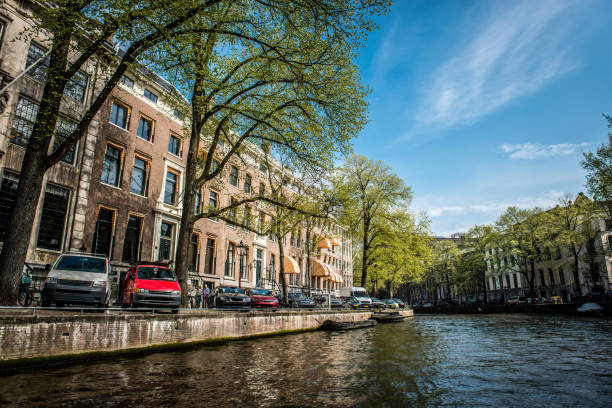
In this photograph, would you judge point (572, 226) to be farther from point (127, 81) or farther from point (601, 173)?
point (127, 81)

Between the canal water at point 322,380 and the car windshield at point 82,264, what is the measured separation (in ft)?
13.4

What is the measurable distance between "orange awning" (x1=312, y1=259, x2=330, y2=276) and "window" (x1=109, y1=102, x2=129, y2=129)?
1214 inches

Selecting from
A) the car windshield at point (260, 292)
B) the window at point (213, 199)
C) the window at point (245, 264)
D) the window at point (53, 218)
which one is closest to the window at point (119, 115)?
the window at point (53, 218)

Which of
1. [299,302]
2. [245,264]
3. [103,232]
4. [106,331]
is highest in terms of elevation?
[103,232]

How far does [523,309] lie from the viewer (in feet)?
147

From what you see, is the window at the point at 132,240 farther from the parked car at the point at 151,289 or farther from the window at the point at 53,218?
the parked car at the point at 151,289

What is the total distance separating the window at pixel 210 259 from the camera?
2933 centimetres

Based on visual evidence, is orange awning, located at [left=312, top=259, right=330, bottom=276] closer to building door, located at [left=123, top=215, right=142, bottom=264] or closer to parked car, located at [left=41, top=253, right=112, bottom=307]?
building door, located at [left=123, top=215, right=142, bottom=264]

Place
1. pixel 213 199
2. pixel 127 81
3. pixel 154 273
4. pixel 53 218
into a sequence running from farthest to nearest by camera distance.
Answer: pixel 213 199, pixel 127 81, pixel 53 218, pixel 154 273

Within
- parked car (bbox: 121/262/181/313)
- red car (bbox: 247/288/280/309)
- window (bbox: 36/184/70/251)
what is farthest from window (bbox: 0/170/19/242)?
red car (bbox: 247/288/280/309)

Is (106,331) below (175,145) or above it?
below

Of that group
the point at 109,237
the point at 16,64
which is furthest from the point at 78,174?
the point at 16,64

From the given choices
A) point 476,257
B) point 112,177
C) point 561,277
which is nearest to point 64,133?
point 112,177

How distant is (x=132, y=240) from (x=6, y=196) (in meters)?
7.45
